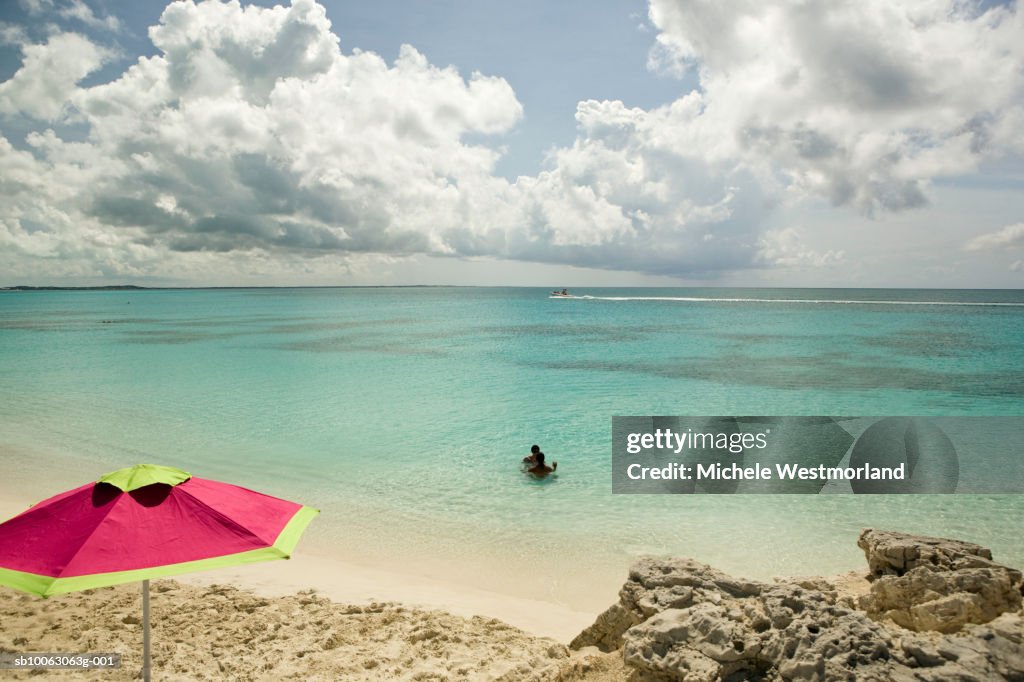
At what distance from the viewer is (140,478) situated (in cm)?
468

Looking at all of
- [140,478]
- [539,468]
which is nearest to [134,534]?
[140,478]

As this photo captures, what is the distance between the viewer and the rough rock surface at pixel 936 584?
5.60 m

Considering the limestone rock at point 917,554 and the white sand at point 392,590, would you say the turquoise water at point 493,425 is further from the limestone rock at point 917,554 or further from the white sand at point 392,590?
the limestone rock at point 917,554

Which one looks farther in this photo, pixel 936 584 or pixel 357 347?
pixel 357 347

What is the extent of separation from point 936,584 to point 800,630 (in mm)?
2304

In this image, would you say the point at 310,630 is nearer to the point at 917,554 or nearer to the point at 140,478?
the point at 140,478

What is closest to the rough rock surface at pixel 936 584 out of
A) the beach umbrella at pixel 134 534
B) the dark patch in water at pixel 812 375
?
the beach umbrella at pixel 134 534

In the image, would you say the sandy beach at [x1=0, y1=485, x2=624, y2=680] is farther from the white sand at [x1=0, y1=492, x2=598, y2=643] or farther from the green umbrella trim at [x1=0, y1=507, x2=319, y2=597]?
the green umbrella trim at [x1=0, y1=507, x2=319, y2=597]

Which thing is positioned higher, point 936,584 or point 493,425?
point 936,584

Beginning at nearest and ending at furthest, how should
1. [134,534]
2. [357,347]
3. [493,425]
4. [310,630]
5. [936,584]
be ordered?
[134,534] < [936,584] < [310,630] < [493,425] < [357,347]

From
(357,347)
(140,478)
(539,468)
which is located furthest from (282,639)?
(357,347)

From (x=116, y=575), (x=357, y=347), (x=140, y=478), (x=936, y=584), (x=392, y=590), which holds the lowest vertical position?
(x=392, y=590)

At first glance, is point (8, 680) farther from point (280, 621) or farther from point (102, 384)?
point (102, 384)

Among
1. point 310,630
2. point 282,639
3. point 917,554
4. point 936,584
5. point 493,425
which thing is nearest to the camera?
point 936,584
